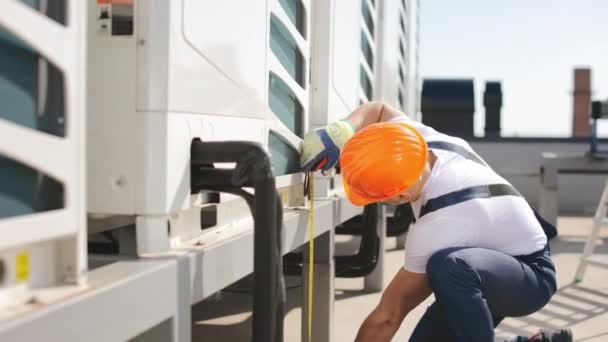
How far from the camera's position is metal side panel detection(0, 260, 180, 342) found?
0.97m

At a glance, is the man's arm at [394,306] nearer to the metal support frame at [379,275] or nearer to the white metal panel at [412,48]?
the metal support frame at [379,275]

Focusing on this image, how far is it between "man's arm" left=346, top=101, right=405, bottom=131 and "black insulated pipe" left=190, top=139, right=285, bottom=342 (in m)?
1.18

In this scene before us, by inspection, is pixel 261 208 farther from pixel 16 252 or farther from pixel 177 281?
pixel 16 252

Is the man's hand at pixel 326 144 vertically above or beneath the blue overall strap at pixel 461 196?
above

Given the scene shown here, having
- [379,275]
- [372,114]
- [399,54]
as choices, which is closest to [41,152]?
[372,114]

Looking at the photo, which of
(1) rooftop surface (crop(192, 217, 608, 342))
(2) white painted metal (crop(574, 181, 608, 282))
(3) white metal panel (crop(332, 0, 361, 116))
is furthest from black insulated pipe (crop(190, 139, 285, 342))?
(2) white painted metal (crop(574, 181, 608, 282))

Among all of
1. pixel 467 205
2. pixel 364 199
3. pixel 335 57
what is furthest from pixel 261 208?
pixel 335 57

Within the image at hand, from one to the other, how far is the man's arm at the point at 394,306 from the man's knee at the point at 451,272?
104 millimetres

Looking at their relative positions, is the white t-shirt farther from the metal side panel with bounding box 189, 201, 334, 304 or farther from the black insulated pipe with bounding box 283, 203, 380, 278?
the black insulated pipe with bounding box 283, 203, 380, 278

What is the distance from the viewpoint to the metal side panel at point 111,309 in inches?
38.3

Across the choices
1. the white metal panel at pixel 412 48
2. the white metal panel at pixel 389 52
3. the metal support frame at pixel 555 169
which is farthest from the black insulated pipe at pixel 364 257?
the metal support frame at pixel 555 169

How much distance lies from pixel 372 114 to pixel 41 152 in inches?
72.1

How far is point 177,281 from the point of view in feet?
4.65

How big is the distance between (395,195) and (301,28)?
88cm
